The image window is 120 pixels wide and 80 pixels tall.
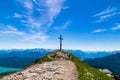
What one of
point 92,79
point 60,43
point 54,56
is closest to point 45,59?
point 54,56

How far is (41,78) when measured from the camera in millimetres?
29875

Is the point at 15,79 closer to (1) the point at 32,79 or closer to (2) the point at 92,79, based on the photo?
(1) the point at 32,79

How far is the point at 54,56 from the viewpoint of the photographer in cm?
6016

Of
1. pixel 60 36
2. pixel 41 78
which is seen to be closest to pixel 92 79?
pixel 41 78

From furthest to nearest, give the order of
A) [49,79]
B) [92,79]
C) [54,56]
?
[54,56] < [92,79] < [49,79]

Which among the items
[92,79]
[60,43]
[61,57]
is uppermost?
[60,43]

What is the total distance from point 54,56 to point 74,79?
29.5 metres

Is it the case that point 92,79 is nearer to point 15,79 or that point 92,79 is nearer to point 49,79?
point 49,79

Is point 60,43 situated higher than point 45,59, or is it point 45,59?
point 60,43

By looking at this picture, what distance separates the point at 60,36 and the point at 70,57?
6.55 m

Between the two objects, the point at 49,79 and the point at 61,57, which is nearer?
the point at 49,79

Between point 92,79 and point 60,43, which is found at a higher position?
point 60,43

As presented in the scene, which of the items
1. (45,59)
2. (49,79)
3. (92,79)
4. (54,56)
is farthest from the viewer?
(54,56)

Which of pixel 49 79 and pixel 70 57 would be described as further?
pixel 70 57
